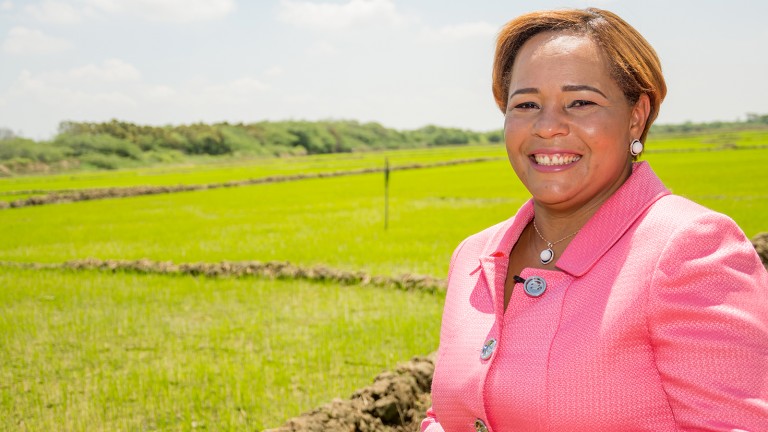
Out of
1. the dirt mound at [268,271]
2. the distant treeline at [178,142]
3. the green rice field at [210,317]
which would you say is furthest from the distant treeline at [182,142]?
the dirt mound at [268,271]

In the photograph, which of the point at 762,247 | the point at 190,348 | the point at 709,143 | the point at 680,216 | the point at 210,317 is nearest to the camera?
the point at 680,216

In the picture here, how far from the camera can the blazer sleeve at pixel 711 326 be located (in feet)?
3.62

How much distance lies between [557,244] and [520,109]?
299 mm

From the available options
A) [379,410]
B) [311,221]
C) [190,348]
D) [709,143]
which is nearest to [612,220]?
[379,410]

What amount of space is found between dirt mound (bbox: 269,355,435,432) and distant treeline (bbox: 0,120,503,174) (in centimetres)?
4381

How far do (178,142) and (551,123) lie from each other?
224 feet

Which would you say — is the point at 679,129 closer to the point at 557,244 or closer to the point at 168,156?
the point at 168,156

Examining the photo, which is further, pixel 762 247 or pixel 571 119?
pixel 762 247

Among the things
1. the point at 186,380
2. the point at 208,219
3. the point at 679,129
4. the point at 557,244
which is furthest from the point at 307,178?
the point at 679,129

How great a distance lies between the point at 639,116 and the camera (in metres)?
1.49

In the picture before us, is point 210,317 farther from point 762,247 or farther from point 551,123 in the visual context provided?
point 551,123

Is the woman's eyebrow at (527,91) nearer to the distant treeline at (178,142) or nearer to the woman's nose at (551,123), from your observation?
the woman's nose at (551,123)

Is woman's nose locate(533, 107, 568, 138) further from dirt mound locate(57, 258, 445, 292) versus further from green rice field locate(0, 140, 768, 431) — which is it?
dirt mound locate(57, 258, 445, 292)

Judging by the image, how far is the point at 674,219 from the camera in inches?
49.1
